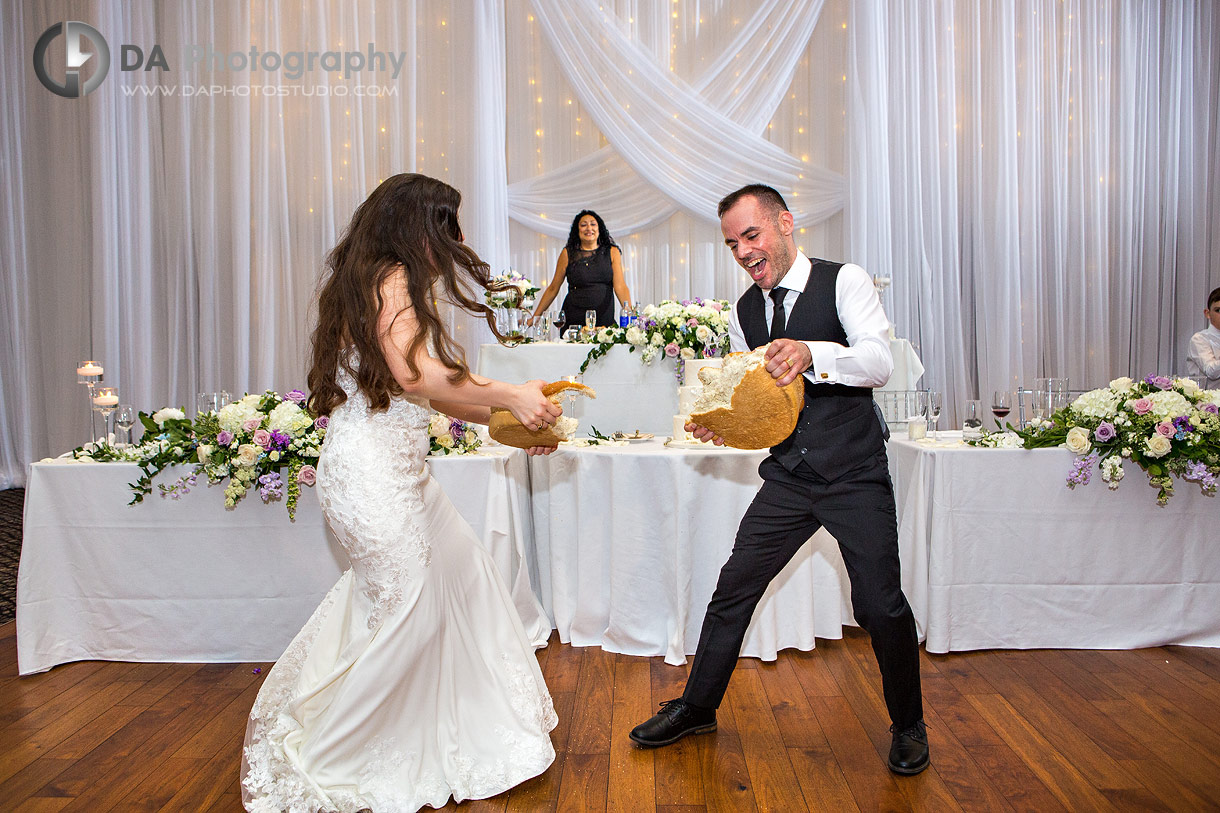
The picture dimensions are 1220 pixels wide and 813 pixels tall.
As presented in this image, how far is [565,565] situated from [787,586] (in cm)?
95

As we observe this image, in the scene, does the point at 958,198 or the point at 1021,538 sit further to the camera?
the point at 958,198

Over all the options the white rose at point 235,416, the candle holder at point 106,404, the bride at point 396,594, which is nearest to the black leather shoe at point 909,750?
the bride at point 396,594

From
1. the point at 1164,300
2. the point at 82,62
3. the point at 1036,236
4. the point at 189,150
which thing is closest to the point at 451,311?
the point at 189,150

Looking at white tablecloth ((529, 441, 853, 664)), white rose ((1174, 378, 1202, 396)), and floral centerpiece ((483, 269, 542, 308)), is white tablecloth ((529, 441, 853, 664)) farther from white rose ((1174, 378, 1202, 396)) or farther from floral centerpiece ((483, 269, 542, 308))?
floral centerpiece ((483, 269, 542, 308))

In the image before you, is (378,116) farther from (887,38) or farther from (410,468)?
(410,468)

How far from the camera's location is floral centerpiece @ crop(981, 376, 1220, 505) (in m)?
3.42

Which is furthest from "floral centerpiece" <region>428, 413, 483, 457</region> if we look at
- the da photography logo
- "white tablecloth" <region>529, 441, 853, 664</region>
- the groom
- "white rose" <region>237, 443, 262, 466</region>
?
the da photography logo

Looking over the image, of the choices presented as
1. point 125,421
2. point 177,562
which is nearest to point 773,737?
point 177,562

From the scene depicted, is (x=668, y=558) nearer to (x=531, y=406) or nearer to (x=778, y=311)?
(x=778, y=311)

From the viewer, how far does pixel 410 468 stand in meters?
2.50

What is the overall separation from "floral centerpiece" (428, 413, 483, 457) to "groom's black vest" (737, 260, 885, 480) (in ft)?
5.45

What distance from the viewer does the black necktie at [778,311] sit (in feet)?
8.73

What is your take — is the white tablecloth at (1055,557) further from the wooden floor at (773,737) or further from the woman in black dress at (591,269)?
the woman in black dress at (591,269)

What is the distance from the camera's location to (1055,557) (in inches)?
142
